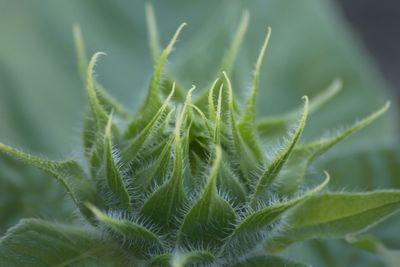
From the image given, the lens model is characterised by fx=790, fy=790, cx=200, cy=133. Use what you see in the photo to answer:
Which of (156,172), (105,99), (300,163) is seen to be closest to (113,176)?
(156,172)

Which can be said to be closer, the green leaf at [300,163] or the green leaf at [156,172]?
the green leaf at [156,172]

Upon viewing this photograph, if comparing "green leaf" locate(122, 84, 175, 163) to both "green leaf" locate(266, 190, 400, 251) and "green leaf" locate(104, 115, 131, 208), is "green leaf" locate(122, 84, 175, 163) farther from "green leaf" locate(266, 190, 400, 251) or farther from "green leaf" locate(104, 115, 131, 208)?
"green leaf" locate(266, 190, 400, 251)

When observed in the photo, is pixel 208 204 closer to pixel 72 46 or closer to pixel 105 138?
pixel 105 138

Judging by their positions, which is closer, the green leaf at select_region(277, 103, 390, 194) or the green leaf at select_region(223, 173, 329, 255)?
the green leaf at select_region(223, 173, 329, 255)

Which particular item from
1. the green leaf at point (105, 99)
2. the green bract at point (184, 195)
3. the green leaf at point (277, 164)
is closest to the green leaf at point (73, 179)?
the green bract at point (184, 195)

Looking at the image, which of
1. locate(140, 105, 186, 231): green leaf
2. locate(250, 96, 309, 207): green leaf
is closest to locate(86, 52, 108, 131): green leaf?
locate(140, 105, 186, 231): green leaf

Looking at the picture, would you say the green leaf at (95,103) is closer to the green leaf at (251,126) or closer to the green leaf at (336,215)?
the green leaf at (251,126)
